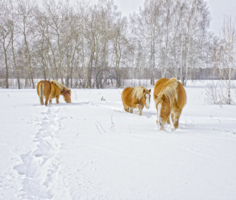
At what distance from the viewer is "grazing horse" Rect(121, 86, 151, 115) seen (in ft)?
17.1

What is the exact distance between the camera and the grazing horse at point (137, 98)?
17.1ft

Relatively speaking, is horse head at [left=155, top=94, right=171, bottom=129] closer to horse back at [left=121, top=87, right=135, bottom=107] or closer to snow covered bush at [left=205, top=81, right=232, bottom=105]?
horse back at [left=121, top=87, right=135, bottom=107]

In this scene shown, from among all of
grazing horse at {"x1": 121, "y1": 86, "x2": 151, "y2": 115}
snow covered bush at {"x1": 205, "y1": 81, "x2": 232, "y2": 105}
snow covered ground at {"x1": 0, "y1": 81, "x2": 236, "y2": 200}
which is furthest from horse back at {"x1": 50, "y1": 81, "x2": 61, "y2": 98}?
snow covered bush at {"x1": 205, "y1": 81, "x2": 232, "y2": 105}

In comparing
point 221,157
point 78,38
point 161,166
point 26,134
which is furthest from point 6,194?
point 78,38

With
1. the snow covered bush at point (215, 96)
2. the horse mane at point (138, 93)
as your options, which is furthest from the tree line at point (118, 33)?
the horse mane at point (138, 93)

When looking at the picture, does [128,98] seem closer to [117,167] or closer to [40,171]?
[117,167]

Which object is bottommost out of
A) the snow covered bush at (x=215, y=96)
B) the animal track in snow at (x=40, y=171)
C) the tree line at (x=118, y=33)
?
the animal track in snow at (x=40, y=171)

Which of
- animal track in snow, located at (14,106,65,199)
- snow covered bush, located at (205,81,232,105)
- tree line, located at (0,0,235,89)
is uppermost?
tree line, located at (0,0,235,89)

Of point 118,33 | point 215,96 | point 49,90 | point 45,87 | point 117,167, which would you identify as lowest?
point 117,167

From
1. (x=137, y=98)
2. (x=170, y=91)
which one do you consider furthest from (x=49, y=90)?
(x=170, y=91)

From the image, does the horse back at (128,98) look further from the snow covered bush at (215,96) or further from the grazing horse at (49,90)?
the snow covered bush at (215,96)

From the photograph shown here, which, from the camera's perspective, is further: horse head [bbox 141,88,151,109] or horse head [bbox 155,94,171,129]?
horse head [bbox 141,88,151,109]

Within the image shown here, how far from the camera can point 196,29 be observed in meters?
19.8

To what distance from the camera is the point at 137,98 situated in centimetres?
546
